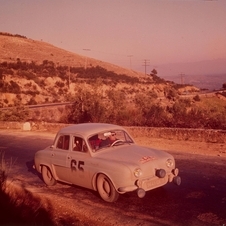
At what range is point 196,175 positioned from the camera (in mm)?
8516

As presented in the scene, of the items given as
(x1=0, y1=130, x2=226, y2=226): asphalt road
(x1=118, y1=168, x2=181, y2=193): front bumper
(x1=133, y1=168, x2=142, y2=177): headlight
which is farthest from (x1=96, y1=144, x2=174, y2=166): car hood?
(x1=0, y1=130, x2=226, y2=226): asphalt road

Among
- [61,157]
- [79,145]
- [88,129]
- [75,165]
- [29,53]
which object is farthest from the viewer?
[29,53]

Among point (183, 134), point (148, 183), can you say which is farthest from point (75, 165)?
point (183, 134)

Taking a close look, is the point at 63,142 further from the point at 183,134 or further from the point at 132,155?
the point at 183,134

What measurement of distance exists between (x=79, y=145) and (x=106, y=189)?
1.25 m

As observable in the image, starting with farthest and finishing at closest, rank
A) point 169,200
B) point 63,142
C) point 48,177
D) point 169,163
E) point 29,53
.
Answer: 1. point 29,53
2. point 48,177
3. point 63,142
4. point 169,163
5. point 169,200

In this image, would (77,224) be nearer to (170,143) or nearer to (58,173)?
(58,173)

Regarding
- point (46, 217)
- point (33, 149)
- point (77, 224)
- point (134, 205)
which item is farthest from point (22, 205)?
point (33, 149)

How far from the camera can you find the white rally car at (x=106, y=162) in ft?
20.8

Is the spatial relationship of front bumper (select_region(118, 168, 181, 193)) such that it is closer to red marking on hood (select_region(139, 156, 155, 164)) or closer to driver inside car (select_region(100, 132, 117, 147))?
red marking on hood (select_region(139, 156, 155, 164))

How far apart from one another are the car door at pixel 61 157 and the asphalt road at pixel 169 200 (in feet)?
1.56

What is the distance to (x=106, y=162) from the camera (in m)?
6.57

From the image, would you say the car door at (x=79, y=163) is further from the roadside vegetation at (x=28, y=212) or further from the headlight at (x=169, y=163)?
the headlight at (x=169, y=163)

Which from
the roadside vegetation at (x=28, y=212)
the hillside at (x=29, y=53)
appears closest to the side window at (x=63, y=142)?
the roadside vegetation at (x=28, y=212)
